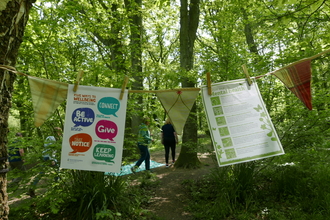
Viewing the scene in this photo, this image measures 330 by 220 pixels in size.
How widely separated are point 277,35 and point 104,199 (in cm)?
471

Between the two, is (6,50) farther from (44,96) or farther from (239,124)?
(239,124)

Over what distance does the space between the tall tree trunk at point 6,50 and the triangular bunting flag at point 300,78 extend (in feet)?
10.2

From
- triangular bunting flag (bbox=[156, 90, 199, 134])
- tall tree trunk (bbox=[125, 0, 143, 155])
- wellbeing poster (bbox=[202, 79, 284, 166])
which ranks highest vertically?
tall tree trunk (bbox=[125, 0, 143, 155])

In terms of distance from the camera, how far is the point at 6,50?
2.37 m

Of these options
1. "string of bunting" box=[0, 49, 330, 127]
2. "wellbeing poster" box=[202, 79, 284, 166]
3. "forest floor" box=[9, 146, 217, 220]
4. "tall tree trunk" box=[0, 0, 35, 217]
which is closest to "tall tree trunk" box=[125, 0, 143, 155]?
"forest floor" box=[9, 146, 217, 220]

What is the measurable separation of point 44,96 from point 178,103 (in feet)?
5.60

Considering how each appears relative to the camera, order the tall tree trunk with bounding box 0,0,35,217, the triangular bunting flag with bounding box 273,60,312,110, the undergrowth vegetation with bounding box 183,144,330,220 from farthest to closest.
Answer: the undergrowth vegetation with bounding box 183,144,330,220 < the triangular bunting flag with bounding box 273,60,312,110 < the tall tree trunk with bounding box 0,0,35,217

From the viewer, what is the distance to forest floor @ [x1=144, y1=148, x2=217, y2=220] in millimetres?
→ 4323

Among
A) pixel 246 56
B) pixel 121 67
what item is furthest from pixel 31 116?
pixel 246 56

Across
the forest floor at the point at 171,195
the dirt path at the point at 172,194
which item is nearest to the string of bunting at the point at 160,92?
the forest floor at the point at 171,195

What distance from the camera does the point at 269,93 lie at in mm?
4711

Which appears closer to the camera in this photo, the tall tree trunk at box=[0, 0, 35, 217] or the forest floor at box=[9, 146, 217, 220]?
the tall tree trunk at box=[0, 0, 35, 217]

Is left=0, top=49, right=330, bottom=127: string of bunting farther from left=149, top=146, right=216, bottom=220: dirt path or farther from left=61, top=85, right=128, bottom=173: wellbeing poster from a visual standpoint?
left=149, top=146, right=216, bottom=220: dirt path

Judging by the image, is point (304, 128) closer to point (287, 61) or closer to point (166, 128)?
point (287, 61)
